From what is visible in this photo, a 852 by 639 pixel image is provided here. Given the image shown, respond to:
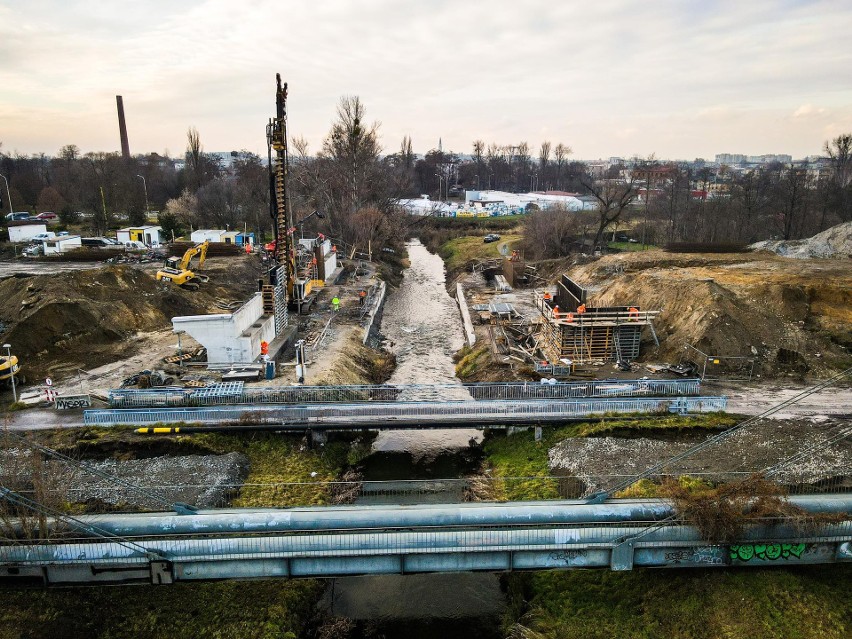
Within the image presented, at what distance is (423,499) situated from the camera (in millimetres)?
16984

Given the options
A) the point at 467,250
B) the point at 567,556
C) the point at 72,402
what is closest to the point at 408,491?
the point at 567,556

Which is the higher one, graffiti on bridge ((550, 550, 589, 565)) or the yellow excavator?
the yellow excavator

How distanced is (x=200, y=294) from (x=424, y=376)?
1646cm

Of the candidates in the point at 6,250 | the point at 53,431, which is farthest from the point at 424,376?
the point at 6,250

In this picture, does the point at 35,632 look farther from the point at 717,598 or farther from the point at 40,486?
the point at 717,598

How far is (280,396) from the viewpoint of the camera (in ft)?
67.9

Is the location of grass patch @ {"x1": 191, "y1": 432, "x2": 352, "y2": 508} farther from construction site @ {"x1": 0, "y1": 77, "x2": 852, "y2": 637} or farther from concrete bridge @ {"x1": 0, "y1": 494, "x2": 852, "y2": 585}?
concrete bridge @ {"x1": 0, "y1": 494, "x2": 852, "y2": 585}

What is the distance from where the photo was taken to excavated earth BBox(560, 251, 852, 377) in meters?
24.4

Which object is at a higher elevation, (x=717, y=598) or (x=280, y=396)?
(x=280, y=396)

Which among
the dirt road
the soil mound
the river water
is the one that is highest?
the soil mound

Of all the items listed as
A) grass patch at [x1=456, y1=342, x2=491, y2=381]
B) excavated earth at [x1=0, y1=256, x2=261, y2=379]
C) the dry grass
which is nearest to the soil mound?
grass patch at [x1=456, y1=342, x2=491, y2=381]

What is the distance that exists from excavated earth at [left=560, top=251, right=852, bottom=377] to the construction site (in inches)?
4.7

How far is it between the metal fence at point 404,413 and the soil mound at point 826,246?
86.7 feet

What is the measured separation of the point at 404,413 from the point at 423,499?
345cm
